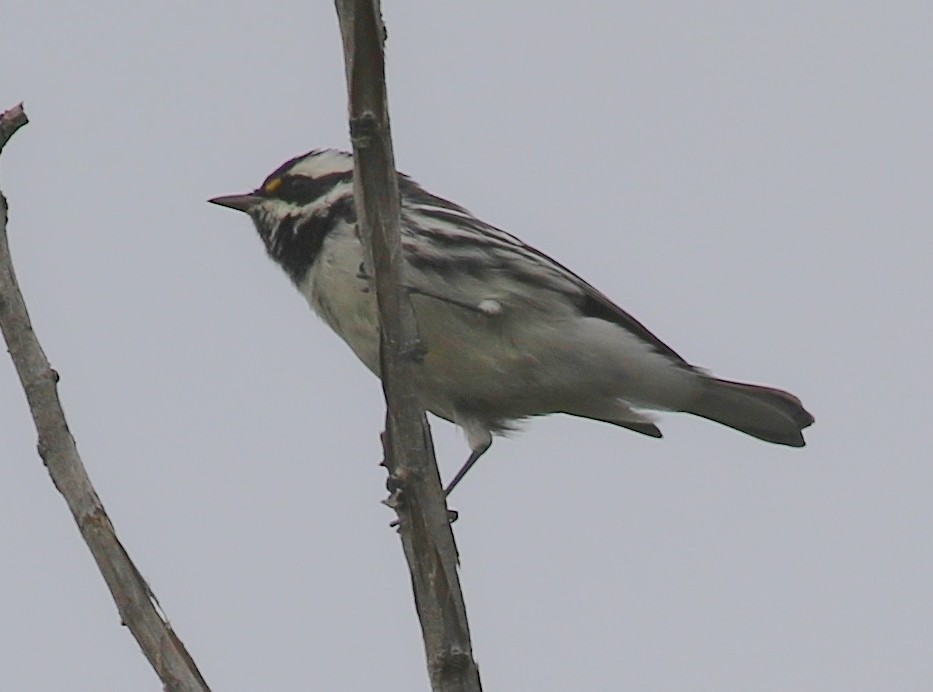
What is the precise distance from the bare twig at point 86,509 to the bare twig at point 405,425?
1.98 feet

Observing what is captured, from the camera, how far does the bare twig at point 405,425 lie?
3346mm

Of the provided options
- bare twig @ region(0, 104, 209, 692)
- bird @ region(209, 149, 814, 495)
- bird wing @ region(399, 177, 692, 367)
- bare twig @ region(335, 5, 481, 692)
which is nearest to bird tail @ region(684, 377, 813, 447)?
bird @ region(209, 149, 814, 495)

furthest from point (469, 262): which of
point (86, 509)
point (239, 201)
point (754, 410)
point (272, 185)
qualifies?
point (86, 509)

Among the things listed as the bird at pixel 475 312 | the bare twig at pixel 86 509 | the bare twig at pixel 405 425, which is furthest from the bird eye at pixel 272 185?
the bare twig at pixel 86 509

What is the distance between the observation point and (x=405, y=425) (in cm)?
358

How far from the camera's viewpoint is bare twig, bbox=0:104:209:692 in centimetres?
313

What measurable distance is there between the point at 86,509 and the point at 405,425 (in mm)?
803

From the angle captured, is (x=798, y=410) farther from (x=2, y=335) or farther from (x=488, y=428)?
(x=2, y=335)

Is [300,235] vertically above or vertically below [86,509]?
above

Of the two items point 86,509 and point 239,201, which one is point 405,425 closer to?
point 86,509

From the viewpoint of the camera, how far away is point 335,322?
5855mm

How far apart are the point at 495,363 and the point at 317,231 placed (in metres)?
0.86

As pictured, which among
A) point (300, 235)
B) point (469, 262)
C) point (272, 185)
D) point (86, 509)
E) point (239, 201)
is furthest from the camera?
point (239, 201)

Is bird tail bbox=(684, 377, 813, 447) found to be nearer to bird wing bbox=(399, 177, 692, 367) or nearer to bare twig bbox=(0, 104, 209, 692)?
bird wing bbox=(399, 177, 692, 367)
